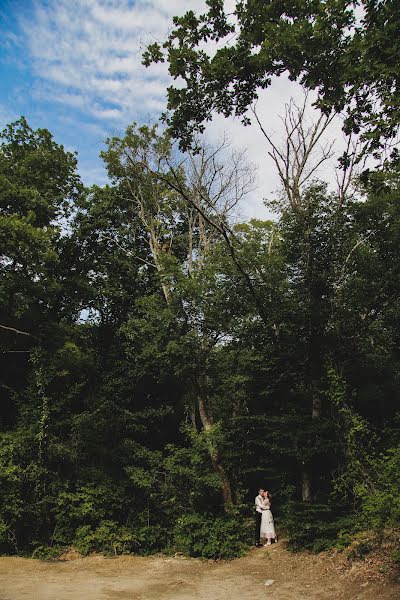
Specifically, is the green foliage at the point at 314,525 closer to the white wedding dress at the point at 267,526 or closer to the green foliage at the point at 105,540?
the white wedding dress at the point at 267,526

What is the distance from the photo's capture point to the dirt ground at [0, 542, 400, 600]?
692 cm

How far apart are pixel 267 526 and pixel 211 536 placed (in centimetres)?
145

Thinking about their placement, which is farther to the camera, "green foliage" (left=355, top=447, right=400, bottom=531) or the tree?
"green foliage" (left=355, top=447, right=400, bottom=531)

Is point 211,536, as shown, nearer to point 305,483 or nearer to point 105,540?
point 305,483

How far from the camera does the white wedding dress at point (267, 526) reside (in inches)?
429

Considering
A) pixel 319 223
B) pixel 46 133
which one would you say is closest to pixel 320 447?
pixel 319 223

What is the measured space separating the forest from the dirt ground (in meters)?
0.75

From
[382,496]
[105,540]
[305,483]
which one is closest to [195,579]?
[305,483]

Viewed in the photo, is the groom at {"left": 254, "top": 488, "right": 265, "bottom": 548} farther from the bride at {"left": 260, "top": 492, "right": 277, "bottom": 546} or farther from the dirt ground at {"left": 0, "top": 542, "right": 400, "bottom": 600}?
the dirt ground at {"left": 0, "top": 542, "right": 400, "bottom": 600}

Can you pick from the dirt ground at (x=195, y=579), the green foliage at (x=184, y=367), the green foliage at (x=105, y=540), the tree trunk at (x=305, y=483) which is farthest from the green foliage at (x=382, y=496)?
the green foliage at (x=105, y=540)

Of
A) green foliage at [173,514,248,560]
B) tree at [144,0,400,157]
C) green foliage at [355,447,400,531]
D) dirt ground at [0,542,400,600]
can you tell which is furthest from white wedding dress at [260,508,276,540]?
tree at [144,0,400,157]

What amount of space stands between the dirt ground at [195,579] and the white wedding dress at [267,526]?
0.33m

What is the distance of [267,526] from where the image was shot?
11.0m

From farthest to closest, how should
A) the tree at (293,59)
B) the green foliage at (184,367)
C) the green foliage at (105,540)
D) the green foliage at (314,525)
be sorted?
the green foliage at (105,540) → the green foliage at (184,367) → the green foliage at (314,525) → the tree at (293,59)
